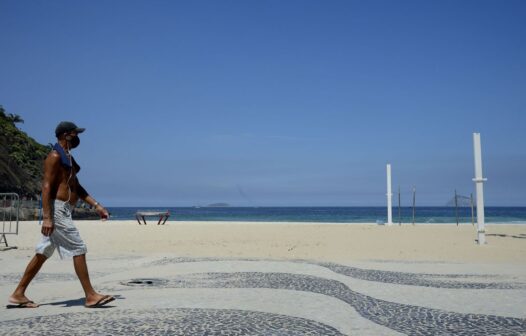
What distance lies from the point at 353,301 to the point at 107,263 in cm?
666

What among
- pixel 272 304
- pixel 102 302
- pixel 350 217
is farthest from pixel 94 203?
pixel 350 217

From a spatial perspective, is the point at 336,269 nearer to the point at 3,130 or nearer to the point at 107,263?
the point at 107,263

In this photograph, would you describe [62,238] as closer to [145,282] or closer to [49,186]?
[49,186]

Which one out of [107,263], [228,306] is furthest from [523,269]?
[107,263]

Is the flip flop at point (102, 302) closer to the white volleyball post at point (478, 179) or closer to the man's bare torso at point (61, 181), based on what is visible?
the man's bare torso at point (61, 181)

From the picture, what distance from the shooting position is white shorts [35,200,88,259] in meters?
5.41

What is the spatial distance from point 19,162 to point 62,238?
62.3 m

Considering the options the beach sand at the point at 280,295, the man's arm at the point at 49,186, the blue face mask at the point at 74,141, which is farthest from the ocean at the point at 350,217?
the man's arm at the point at 49,186

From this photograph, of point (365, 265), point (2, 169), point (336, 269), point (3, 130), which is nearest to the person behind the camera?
point (336, 269)

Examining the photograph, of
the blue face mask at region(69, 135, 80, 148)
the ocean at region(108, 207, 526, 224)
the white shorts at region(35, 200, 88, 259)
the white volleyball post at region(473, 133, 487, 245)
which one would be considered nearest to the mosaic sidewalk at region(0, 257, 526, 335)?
the white shorts at region(35, 200, 88, 259)

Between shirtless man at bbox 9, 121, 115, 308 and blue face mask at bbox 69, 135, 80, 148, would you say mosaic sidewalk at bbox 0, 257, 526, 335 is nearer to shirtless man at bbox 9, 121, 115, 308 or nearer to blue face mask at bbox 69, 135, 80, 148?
shirtless man at bbox 9, 121, 115, 308

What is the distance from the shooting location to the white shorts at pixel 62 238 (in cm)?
541

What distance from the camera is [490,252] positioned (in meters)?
13.6

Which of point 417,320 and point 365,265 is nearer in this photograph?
point 417,320
